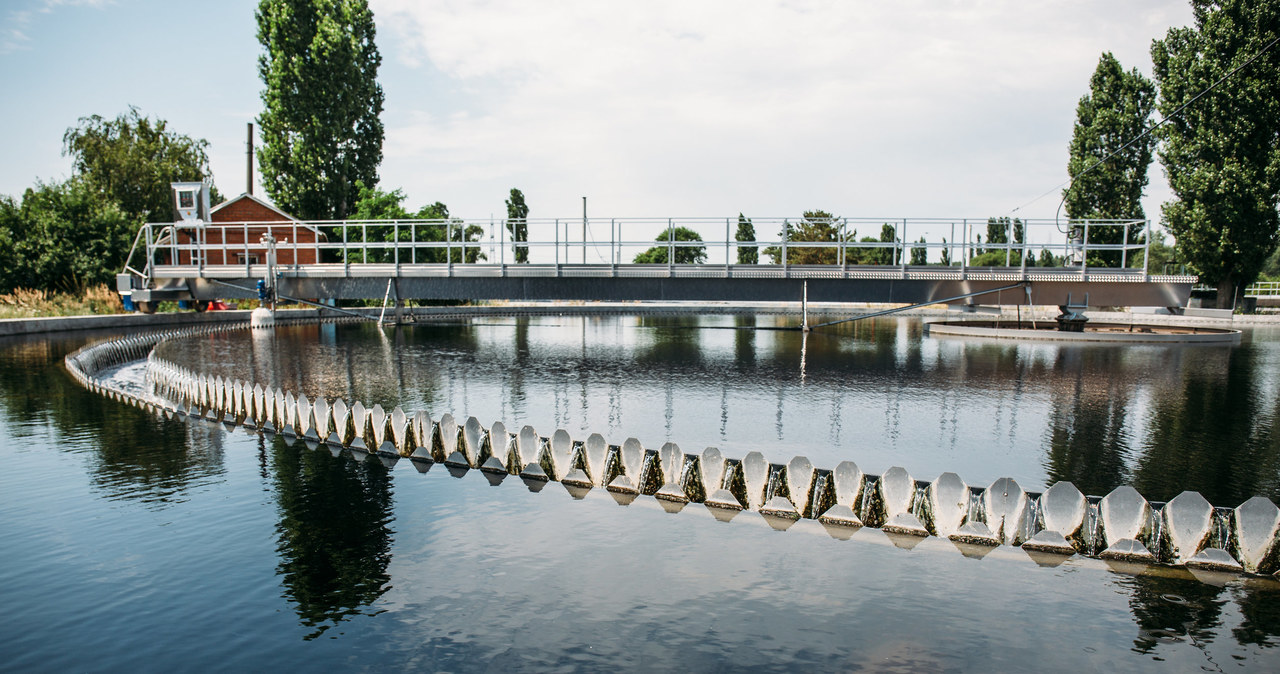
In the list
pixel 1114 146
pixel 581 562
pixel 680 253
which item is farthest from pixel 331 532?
pixel 680 253

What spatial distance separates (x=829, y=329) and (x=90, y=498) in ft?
121

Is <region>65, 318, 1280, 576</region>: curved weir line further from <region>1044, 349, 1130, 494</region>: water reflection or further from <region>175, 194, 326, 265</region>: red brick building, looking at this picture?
<region>175, 194, 326, 265</region>: red brick building

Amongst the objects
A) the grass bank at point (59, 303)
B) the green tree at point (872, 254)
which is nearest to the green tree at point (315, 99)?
the grass bank at point (59, 303)

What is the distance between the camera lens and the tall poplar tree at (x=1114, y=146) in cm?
4966

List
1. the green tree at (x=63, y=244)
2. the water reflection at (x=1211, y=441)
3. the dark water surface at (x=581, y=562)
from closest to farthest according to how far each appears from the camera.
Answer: the dark water surface at (x=581, y=562)
the water reflection at (x=1211, y=441)
the green tree at (x=63, y=244)

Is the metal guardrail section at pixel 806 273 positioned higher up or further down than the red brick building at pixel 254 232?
further down

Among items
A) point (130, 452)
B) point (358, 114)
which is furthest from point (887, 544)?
point (358, 114)

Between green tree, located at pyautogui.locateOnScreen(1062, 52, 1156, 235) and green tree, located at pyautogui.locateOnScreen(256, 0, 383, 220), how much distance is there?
50946 millimetres

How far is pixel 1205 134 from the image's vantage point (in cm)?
4375

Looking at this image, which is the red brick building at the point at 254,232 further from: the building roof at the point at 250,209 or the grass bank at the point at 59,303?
the grass bank at the point at 59,303

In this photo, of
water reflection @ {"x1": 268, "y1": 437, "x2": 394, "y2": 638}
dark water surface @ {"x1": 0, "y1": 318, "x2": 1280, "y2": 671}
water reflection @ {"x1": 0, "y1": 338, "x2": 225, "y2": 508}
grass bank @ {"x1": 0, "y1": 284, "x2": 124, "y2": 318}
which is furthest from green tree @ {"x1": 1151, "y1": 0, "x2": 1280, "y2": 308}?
grass bank @ {"x1": 0, "y1": 284, "x2": 124, "y2": 318}

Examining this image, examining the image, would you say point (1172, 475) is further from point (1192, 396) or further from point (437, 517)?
point (437, 517)

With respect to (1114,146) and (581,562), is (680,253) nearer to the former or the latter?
(1114,146)

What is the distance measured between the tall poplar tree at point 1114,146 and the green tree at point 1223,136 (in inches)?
92.2
